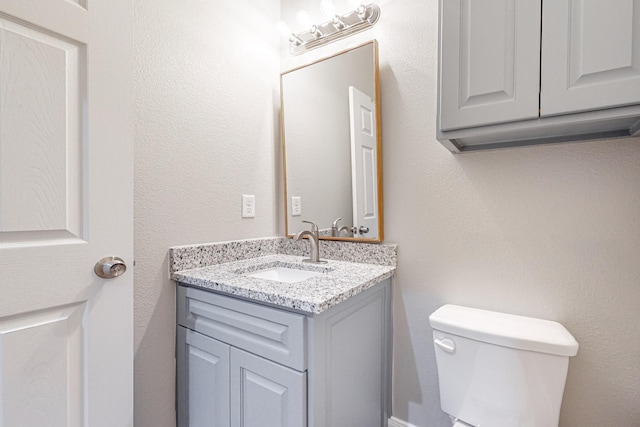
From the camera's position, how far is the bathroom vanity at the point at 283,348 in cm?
96

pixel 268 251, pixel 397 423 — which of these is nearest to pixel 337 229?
pixel 268 251

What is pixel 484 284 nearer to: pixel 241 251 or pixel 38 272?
pixel 241 251

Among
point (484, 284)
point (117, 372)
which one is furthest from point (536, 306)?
point (117, 372)

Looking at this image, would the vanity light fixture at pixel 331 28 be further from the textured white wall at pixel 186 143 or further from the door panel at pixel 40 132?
the door panel at pixel 40 132

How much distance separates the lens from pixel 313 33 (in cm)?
160

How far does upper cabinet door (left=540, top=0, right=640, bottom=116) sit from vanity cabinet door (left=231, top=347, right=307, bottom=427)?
3.61 feet

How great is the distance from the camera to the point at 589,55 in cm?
83

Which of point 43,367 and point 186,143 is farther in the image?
point 186,143

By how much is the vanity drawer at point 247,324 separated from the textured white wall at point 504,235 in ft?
2.13

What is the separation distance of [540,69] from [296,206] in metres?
1.21

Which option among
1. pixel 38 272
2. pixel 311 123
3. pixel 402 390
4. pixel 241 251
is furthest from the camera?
pixel 311 123

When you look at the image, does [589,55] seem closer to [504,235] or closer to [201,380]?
[504,235]

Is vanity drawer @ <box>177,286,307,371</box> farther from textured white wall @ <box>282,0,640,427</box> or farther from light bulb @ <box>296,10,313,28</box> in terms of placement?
light bulb @ <box>296,10,313,28</box>

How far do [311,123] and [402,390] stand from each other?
1.40 meters
